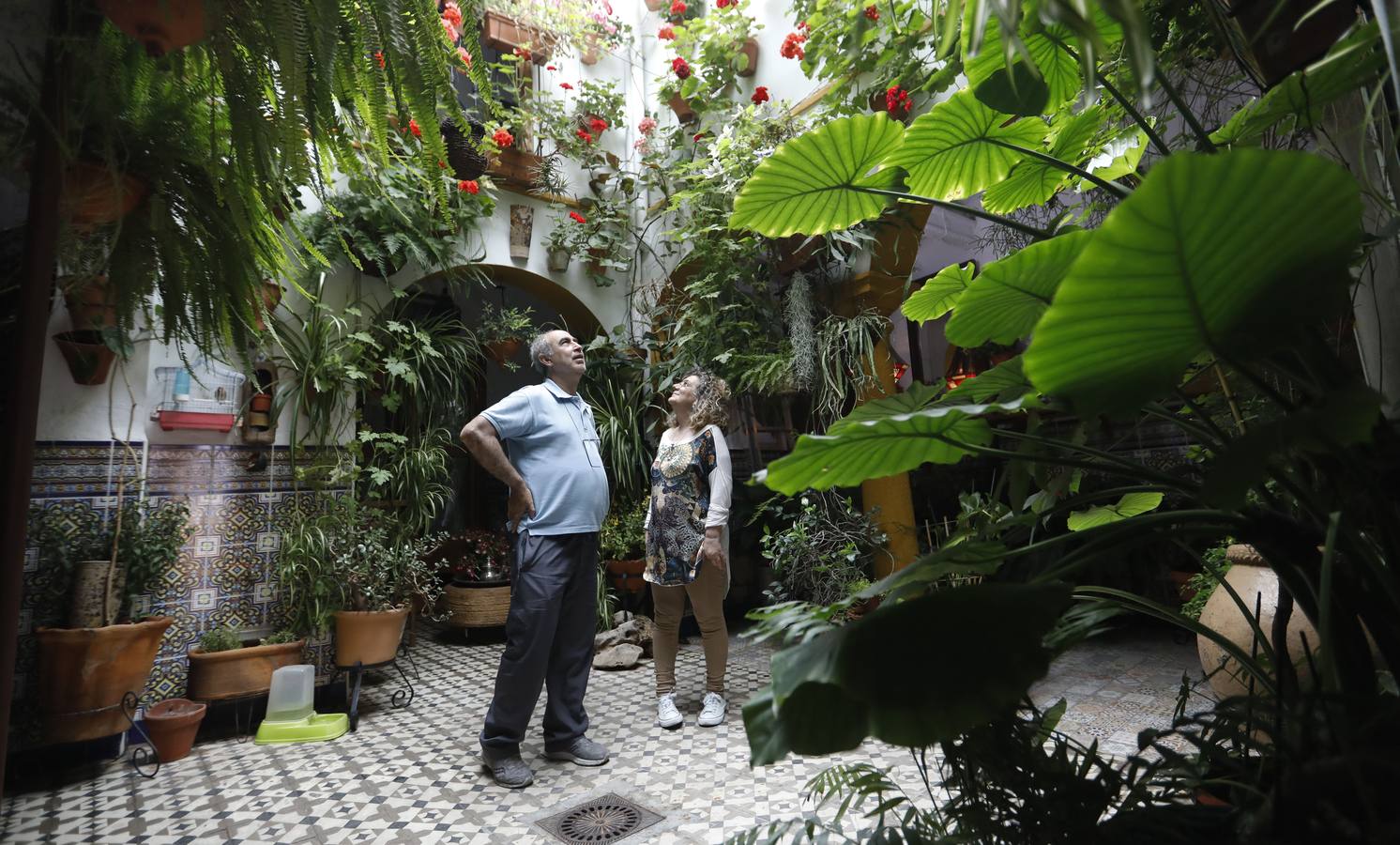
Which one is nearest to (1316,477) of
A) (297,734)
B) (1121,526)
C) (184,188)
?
(1121,526)

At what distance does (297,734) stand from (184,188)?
242 cm

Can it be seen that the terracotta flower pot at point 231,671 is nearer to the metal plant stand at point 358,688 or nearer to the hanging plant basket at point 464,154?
the metal plant stand at point 358,688

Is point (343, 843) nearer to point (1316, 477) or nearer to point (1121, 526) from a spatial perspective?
point (1121, 526)

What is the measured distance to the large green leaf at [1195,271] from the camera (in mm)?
433

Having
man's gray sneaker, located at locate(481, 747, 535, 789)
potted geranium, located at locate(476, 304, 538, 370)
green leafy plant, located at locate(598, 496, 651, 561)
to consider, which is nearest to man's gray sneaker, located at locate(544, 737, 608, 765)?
man's gray sneaker, located at locate(481, 747, 535, 789)

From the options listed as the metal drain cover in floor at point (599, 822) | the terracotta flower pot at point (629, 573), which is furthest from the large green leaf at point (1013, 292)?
the terracotta flower pot at point (629, 573)

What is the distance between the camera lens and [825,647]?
0.57 meters

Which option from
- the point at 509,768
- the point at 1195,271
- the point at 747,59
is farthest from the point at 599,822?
the point at 747,59

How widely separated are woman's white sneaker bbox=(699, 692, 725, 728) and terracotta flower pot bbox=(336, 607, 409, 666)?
58.0 inches

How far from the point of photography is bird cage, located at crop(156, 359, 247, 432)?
9.50 feet

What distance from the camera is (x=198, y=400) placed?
2.98 meters

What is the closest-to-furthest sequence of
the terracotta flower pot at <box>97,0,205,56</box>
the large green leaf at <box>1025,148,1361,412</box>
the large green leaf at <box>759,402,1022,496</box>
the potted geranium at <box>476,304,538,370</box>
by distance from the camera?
1. the large green leaf at <box>1025,148,1361,412</box>
2. the large green leaf at <box>759,402,1022,496</box>
3. the terracotta flower pot at <box>97,0,205,56</box>
4. the potted geranium at <box>476,304,538,370</box>

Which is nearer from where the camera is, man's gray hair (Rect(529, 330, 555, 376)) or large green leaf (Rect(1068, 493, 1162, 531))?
large green leaf (Rect(1068, 493, 1162, 531))

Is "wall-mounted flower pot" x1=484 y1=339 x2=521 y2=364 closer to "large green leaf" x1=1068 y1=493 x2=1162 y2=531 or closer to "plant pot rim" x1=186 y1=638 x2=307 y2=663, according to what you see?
"plant pot rim" x1=186 y1=638 x2=307 y2=663
